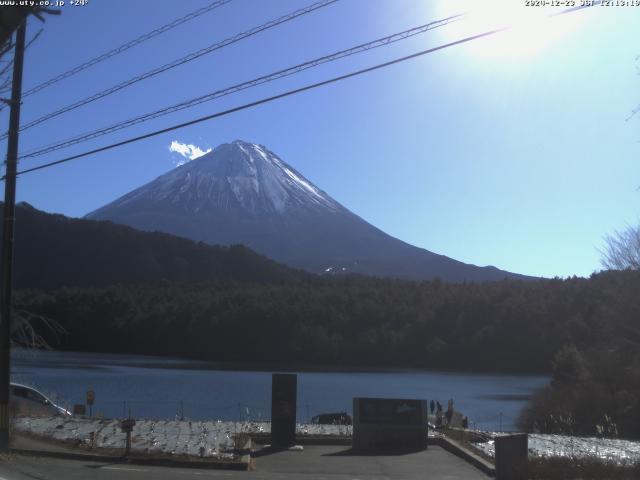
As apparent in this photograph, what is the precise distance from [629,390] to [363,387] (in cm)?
2783

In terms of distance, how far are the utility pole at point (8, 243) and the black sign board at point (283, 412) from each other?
586 cm

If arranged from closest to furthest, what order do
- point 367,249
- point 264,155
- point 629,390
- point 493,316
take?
point 629,390, point 493,316, point 367,249, point 264,155

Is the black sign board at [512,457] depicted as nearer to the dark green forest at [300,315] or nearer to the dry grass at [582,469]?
the dry grass at [582,469]

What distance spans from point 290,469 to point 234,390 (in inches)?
1479

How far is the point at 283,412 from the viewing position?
18.4m

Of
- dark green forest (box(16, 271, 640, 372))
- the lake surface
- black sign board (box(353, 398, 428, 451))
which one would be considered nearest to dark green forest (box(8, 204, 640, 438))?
dark green forest (box(16, 271, 640, 372))

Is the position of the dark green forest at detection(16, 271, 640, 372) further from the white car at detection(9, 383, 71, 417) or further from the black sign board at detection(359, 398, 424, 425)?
the black sign board at detection(359, 398, 424, 425)

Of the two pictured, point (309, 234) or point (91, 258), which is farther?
point (309, 234)

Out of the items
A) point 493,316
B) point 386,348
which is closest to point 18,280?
point 386,348

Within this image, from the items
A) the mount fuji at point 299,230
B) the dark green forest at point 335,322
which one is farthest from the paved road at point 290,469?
the mount fuji at point 299,230

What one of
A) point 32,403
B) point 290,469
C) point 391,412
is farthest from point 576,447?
point 32,403

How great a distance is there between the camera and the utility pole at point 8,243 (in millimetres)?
16312

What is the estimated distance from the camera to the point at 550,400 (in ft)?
118

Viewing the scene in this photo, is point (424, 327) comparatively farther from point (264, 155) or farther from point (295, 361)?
point (264, 155)
